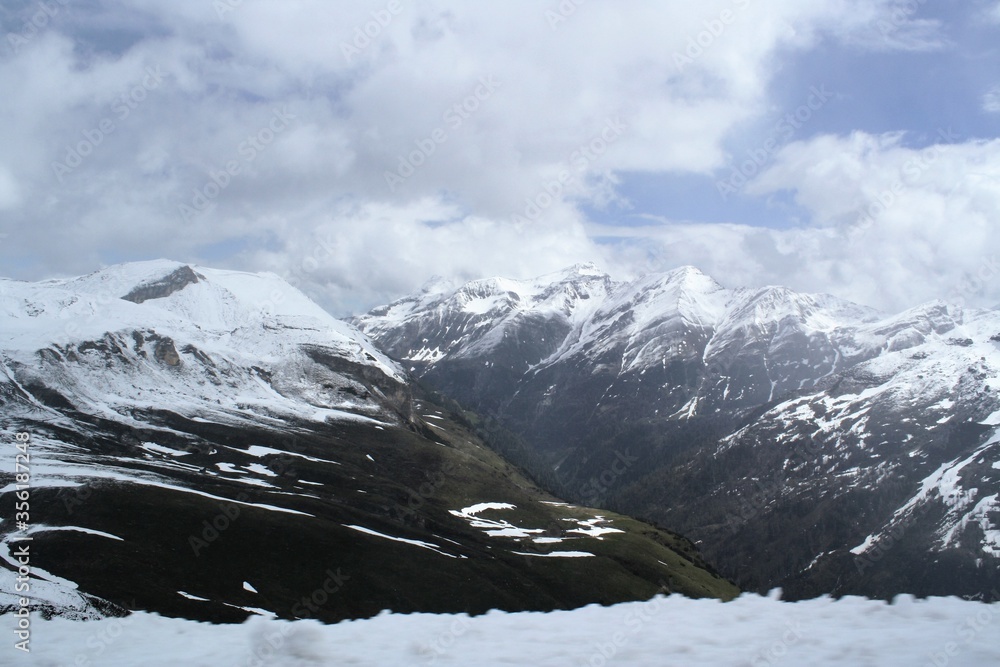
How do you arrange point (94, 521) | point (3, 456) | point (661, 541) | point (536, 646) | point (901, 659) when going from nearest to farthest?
1. point (901, 659)
2. point (536, 646)
3. point (94, 521)
4. point (3, 456)
5. point (661, 541)

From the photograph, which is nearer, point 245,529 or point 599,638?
point 599,638

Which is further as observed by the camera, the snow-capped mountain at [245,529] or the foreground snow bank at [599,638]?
the snow-capped mountain at [245,529]

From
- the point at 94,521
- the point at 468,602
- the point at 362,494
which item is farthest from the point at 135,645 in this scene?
the point at 362,494

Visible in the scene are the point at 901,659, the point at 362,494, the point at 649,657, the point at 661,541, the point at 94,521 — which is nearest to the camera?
the point at 901,659

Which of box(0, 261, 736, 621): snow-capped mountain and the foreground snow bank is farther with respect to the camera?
box(0, 261, 736, 621): snow-capped mountain

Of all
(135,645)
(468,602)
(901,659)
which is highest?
(901,659)

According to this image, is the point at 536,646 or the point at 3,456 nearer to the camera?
the point at 536,646

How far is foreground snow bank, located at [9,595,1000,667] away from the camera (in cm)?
1395

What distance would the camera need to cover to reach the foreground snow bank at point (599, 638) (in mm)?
13945

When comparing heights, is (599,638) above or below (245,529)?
above

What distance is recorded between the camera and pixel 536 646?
52.2 feet

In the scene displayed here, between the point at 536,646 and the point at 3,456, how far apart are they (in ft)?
463

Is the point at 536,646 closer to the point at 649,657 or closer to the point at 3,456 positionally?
the point at 649,657

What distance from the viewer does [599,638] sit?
16.2m
